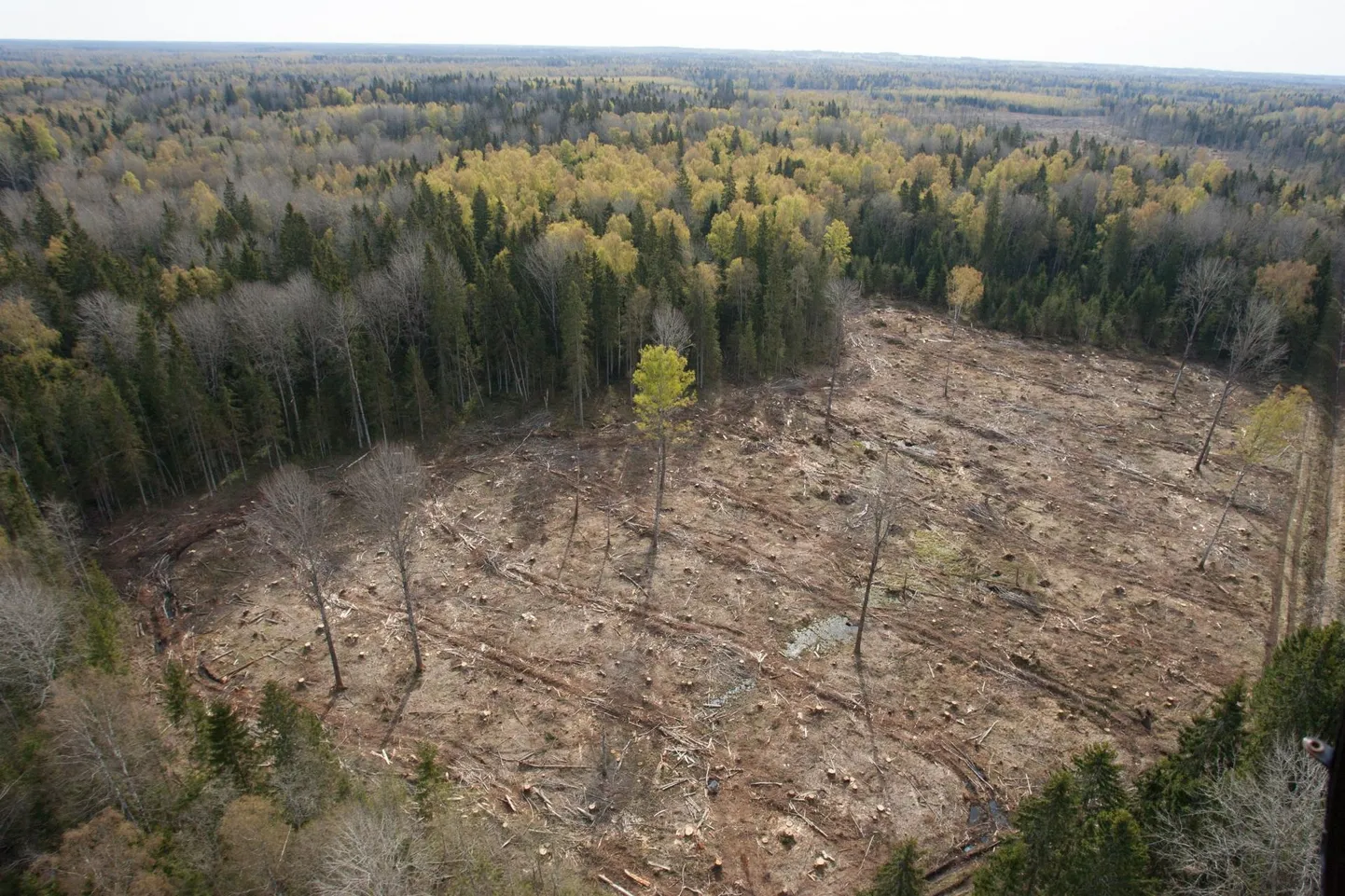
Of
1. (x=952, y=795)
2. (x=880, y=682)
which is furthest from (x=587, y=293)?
(x=952, y=795)

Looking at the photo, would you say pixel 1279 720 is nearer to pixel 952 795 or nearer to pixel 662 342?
pixel 952 795

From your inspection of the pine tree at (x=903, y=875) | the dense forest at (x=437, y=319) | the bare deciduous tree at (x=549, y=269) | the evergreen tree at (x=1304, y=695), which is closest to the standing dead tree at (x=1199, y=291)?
the dense forest at (x=437, y=319)

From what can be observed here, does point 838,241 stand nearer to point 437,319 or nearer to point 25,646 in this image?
point 437,319

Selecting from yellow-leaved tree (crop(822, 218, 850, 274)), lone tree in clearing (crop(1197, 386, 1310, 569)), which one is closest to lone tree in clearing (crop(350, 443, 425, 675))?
lone tree in clearing (crop(1197, 386, 1310, 569))

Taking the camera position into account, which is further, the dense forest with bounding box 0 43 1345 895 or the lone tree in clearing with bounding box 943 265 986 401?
the lone tree in clearing with bounding box 943 265 986 401

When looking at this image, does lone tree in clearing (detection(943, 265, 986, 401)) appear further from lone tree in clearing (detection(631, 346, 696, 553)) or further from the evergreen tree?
the evergreen tree
